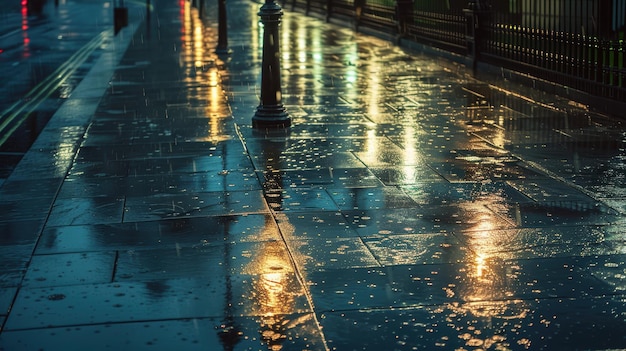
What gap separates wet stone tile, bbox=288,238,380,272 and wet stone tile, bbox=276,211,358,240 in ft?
0.50

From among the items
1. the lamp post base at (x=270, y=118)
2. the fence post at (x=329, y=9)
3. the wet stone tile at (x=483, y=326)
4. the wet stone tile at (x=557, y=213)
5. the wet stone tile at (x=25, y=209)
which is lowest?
the wet stone tile at (x=483, y=326)

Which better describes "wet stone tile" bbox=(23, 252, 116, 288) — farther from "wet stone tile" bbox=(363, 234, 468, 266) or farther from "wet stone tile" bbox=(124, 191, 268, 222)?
"wet stone tile" bbox=(363, 234, 468, 266)

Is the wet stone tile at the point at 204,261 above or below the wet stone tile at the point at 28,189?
below

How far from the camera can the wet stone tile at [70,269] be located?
259 inches

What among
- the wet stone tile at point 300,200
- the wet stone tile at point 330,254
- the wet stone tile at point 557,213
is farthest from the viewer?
the wet stone tile at point 300,200

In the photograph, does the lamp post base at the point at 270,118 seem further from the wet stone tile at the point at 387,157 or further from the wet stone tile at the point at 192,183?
the wet stone tile at the point at 192,183

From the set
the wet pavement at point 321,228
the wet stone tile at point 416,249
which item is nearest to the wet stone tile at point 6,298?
the wet pavement at point 321,228

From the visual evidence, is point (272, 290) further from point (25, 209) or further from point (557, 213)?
point (25, 209)

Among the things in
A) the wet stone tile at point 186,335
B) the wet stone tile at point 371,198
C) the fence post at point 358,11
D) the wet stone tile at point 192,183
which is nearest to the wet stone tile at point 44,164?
the wet stone tile at point 192,183

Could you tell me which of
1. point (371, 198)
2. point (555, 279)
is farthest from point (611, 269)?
point (371, 198)

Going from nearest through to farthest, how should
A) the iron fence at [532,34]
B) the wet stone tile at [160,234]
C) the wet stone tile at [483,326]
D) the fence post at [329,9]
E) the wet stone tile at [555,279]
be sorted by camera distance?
1. the wet stone tile at [483,326]
2. the wet stone tile at [555,279]
3. the wet stone tile at [160,234]
4. the iron fence at [532,34]
5. the fence post at [329,9]

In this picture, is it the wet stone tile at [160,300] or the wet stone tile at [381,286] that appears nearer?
the wet stone tile at [160,300]

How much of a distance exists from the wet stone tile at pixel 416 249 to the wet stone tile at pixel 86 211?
220cm

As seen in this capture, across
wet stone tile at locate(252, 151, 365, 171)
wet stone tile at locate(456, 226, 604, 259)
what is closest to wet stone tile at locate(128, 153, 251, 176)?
wet stone tile at locate(252, 151, 365, 171)
